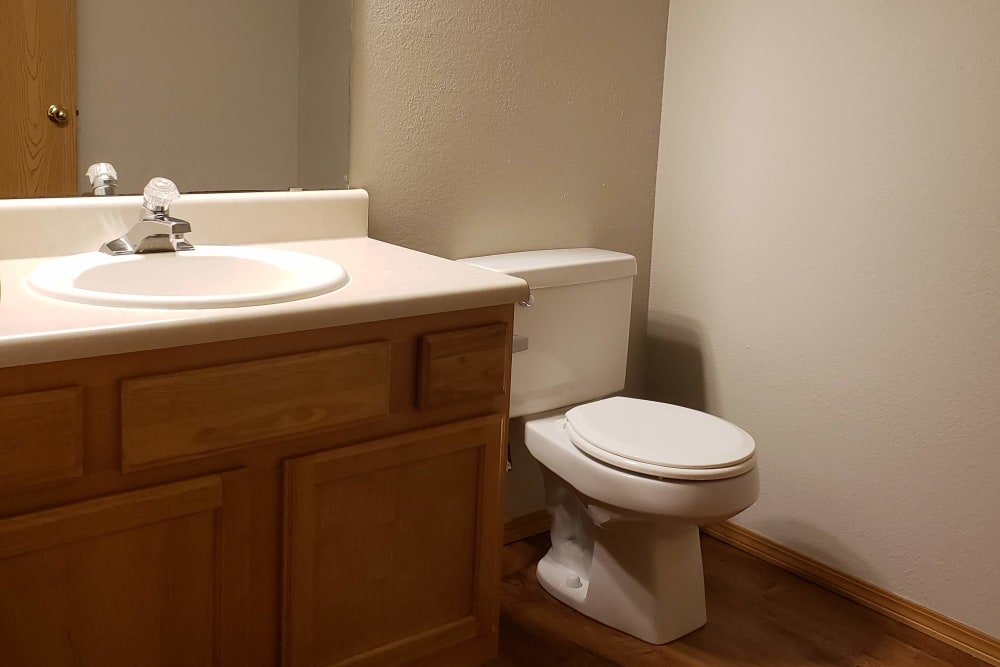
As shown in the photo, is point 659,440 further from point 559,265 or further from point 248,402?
point 248,402

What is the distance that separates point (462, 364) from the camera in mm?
1632

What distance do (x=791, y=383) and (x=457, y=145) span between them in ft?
3.12

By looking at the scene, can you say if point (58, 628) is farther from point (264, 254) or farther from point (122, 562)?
point (264, 254)

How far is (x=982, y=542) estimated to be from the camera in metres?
2.06

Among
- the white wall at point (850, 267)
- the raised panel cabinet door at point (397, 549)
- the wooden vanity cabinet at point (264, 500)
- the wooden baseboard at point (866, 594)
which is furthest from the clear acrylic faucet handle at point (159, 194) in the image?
the wooden baseboard at point (866, 594)

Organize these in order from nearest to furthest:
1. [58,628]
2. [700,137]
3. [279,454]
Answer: [58,628] → [279,454] → [700,137]

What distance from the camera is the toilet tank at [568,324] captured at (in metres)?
2.15

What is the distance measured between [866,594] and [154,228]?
5.56 ft

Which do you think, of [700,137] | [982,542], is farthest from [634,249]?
[982,542]

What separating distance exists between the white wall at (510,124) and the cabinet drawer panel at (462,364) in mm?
518

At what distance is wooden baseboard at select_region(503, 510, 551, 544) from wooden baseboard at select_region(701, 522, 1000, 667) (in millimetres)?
424

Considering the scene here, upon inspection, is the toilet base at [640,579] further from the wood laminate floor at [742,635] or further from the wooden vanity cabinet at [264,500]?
the wooden vanity cabinet at [264,500]

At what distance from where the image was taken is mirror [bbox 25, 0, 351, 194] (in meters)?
1.69

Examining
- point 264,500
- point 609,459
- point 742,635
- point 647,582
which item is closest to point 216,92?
point 264,500
